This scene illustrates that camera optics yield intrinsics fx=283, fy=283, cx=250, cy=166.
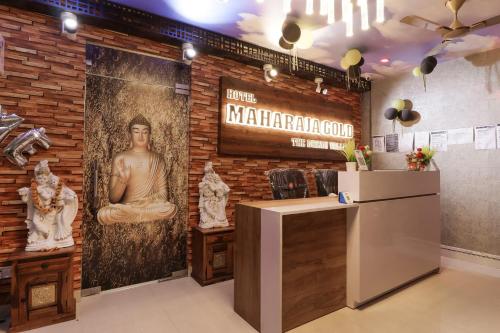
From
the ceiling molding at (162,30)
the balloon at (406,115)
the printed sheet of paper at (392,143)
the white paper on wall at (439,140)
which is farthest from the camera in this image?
the printed sheet of paper at (392,143)

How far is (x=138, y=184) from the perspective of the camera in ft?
10.6

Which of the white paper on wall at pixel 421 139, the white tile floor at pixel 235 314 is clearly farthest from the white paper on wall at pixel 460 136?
the white tile floor at pixel 235 314

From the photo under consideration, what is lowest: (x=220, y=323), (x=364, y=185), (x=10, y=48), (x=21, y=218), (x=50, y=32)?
(x=220, y=323)

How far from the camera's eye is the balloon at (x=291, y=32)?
323cm

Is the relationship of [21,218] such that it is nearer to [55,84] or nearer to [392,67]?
[55,84]

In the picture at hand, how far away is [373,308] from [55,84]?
378 centimetres

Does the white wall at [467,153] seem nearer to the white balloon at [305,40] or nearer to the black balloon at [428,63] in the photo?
the black balloon at [428,63]

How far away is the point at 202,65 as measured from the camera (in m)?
3.70

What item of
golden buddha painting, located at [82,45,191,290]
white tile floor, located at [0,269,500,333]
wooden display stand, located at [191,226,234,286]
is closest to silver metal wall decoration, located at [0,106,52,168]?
golden buddha painting, located at [82,45,191,290]

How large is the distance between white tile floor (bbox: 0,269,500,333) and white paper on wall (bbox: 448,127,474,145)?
1972 millimetres

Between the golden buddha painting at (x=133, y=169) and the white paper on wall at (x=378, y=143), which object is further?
the white paper on wall at (x=378, y=143)

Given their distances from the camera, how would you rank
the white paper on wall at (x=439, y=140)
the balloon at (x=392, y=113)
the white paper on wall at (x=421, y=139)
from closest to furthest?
1. the white paper on wall at (x=439, y=140)
2. the white paper on wall at (x=421, y=139)
3. the balloon at (x=392, y=113)

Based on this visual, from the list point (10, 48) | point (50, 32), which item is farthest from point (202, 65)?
point (10, 48)

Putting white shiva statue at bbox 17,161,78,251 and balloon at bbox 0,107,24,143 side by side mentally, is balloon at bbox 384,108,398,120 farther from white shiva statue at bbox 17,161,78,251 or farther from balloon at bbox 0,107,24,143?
balloon at bbox 0,107,24,143
